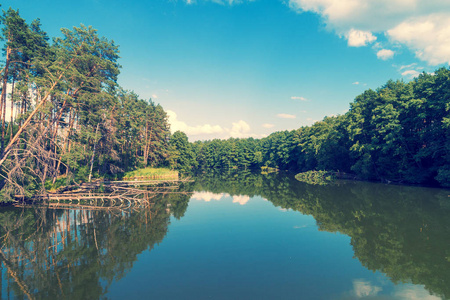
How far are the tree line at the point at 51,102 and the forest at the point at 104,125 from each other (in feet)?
0.39

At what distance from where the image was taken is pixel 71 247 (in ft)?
44.1

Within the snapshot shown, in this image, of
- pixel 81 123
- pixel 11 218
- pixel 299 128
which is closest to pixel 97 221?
pixel 11 218

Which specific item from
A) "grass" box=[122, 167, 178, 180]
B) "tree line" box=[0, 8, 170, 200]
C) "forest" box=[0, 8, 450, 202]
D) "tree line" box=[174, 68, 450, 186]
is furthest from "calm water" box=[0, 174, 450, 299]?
"grass" box=[122, 167, 178, 180]

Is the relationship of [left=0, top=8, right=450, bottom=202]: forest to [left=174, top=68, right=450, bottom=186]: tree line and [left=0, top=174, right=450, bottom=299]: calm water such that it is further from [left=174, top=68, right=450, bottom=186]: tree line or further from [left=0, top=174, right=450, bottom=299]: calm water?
[left=0, top=174, right=450, bottom=299]: calm water

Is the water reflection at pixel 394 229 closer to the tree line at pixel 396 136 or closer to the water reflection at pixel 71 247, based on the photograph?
the tree line at pixel 396 136

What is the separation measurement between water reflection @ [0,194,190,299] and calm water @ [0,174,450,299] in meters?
0.06

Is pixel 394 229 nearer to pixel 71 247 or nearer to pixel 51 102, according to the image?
pixel 71 247

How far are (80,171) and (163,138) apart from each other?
A: 2898cm

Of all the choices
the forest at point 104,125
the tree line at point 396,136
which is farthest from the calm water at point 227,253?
the tree line at point 396,136

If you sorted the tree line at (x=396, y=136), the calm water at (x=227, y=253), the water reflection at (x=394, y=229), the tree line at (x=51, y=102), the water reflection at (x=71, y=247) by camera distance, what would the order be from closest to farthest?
the calm water at (x=227, y=253), the water reflection at (x=71, y=247), the water reflection at (x=394, y=229), the tree line at (x=51, y=102), the tree line at (x=396, y=136)


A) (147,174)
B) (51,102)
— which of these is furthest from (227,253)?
(147,174)

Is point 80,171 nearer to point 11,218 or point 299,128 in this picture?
point 11,218

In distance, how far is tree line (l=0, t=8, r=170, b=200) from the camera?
20547 millimetres

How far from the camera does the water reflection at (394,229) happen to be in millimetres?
10227
